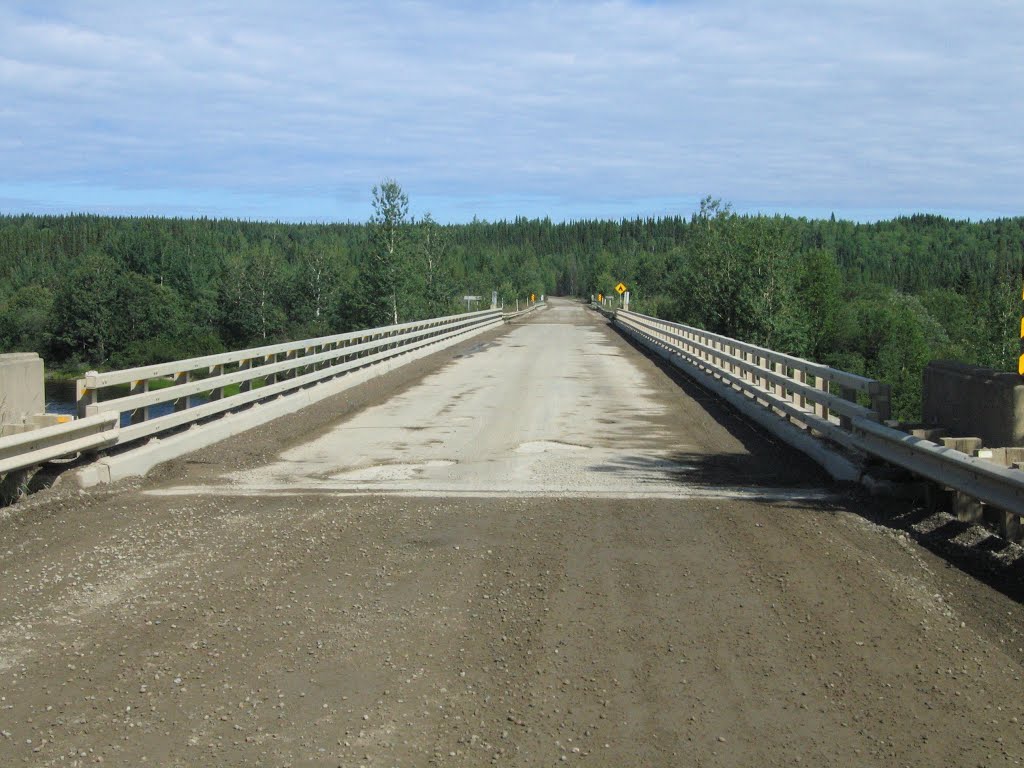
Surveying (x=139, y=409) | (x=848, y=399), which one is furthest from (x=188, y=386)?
(x=848, y=399)

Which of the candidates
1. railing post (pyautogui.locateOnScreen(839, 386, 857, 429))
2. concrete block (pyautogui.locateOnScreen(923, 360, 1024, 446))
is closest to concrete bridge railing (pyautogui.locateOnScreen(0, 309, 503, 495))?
railing post (pyautogui.locateOnScreen(839, 386, 857, 429))

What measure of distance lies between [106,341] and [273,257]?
→ 27661 millimetres

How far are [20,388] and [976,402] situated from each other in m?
8.32

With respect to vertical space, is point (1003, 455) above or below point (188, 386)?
above

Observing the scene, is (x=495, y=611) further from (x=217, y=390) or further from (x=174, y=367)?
(x=217, y=390)

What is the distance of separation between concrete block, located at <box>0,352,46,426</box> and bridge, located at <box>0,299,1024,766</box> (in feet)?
1.91

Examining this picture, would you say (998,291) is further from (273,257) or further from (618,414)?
(273,257)

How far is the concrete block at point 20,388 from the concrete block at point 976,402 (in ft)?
26.2

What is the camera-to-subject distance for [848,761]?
150 inches

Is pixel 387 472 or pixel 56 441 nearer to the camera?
pixel 56 441

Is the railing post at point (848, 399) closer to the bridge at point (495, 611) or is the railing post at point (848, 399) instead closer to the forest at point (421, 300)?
the bridge at point (495, 611)

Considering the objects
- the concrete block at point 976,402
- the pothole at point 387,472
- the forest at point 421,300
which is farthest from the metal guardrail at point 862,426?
the forest at point 421,300

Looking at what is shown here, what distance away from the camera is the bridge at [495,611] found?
4027 mm

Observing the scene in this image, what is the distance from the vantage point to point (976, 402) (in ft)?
26.0
